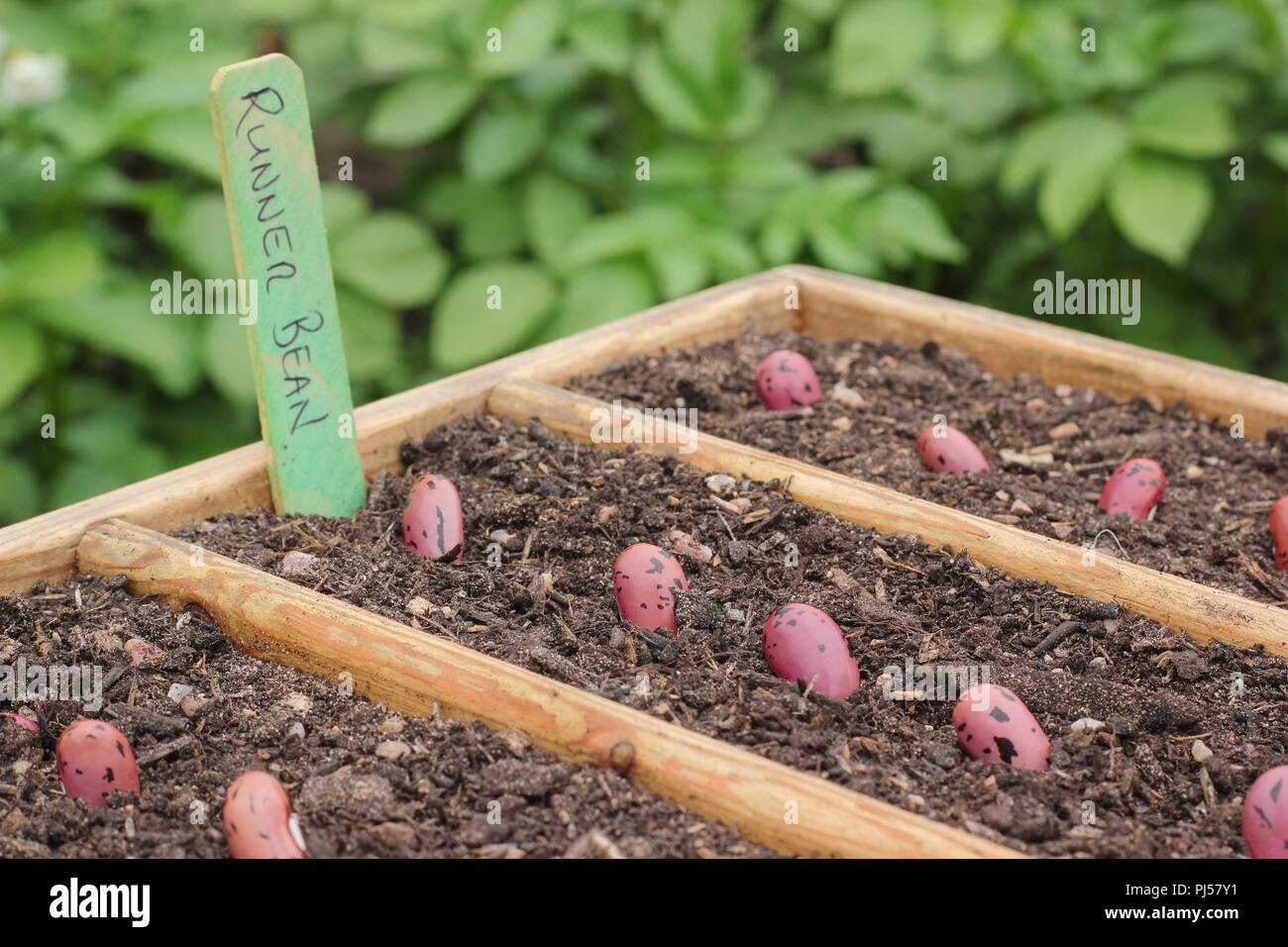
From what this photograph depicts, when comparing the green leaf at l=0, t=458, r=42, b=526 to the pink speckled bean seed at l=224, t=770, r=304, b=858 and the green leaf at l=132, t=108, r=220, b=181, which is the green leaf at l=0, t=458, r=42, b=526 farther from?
the pink speckled bean seed at l=224, t=770, r=304, b=858

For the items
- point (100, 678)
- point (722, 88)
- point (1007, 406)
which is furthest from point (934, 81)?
point (100, 678)

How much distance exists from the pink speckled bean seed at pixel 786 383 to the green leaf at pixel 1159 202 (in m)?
1.03

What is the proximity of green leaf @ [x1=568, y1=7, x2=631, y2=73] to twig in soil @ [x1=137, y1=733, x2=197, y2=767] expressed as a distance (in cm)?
207

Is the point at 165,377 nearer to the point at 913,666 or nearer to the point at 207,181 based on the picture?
the point at 207,181

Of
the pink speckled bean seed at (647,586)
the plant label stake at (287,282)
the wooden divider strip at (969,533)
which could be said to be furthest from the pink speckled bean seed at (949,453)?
the plant label stake at (287,282)

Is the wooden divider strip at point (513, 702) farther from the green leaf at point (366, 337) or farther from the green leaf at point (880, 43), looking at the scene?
the green leaf at point (880, 43)

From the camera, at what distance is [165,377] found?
2.96 metres

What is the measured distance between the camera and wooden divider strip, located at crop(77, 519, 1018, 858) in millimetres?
1166

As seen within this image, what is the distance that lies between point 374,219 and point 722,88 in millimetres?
840

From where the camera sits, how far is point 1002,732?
1.31 meters

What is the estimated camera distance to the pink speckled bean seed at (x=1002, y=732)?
1.31 meters

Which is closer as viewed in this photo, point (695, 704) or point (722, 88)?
point (695, 704)

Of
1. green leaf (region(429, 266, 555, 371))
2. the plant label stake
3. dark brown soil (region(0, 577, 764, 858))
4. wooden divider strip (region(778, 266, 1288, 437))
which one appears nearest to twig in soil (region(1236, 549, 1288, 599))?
wooden divider strip (region(778, 266, 1288, 437))
